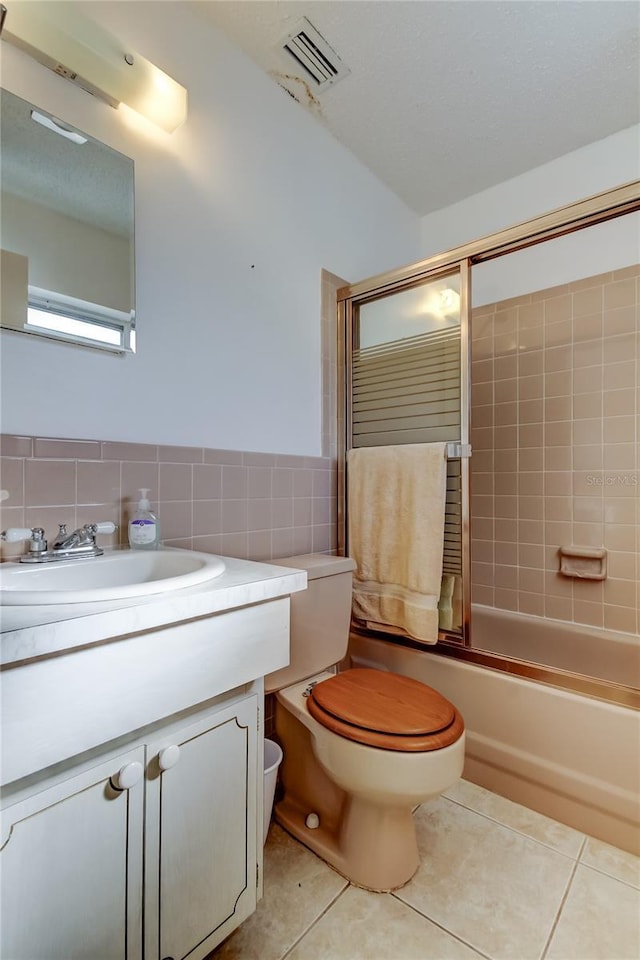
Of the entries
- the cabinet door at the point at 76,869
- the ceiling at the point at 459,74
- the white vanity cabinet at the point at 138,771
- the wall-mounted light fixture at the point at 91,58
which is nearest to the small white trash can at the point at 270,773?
the white vanity cabinet at the point at 138,771

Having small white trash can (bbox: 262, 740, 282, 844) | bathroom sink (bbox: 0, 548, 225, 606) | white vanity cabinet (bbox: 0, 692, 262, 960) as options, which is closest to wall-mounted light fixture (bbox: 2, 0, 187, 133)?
bathroom sink (bbox: 0, 548, 225, 606)

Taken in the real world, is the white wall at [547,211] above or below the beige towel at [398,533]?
above

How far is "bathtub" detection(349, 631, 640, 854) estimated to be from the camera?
Result: 1.26 metres

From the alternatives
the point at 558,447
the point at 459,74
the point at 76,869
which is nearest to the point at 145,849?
the point at 76,869

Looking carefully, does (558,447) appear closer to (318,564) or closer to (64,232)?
(318,564)

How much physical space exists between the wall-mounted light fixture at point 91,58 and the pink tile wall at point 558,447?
1.70m

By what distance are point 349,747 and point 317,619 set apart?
0.39 meters

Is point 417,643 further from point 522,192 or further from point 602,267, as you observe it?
point 522,192

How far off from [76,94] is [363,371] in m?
1.22

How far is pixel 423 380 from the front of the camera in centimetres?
173

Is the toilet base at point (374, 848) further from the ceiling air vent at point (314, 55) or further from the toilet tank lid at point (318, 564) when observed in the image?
the ceiling air vent at point (314, 55)

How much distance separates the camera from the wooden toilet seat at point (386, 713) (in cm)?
106

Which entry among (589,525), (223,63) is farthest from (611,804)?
(223,63)

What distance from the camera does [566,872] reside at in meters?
1.18
